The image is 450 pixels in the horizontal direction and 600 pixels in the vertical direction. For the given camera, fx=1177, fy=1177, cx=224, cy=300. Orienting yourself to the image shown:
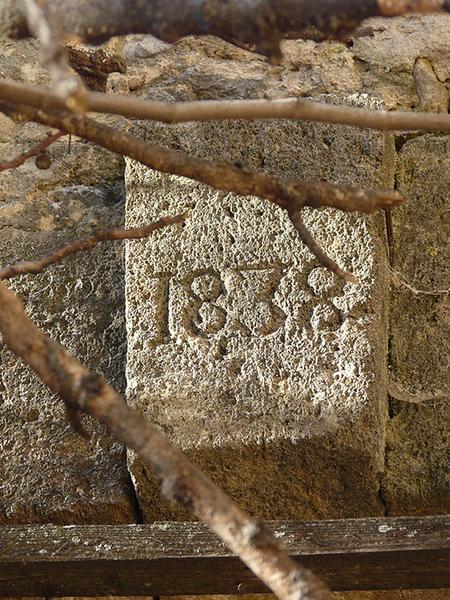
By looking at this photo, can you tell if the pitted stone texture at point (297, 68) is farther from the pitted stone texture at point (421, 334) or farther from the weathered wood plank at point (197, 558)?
the weathered wood plank at point (197, 558)

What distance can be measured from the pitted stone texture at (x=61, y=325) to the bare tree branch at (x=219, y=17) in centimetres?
85

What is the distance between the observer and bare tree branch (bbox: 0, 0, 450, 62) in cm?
121

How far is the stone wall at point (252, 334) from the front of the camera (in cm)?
178

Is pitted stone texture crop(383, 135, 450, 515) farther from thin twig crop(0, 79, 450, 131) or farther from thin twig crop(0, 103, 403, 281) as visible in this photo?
thin twig crop(0, 79, 450, 131)

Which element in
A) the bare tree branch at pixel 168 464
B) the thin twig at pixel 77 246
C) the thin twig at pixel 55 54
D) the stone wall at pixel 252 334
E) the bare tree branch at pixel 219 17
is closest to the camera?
the thin twig at pixel 55 54

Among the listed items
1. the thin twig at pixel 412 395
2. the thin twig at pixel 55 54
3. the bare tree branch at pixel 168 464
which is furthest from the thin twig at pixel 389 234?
the thin twig at pixel 55 54

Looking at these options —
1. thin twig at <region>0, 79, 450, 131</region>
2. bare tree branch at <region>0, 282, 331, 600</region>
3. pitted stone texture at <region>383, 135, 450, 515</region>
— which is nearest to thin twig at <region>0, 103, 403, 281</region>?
thin twig at <region>0, 79, 450, 131</region>

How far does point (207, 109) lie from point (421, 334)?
36.6 inches

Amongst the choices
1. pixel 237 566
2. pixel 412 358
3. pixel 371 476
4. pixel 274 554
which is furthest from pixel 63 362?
pixel 412 358

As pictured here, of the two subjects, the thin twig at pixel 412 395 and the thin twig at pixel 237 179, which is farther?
the thin twig at pixel 412 395

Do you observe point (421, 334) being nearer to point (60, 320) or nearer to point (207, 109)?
point (60, 320)

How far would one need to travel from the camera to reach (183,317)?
190cm

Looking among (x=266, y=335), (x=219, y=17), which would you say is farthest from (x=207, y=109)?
(x=266, y=335)

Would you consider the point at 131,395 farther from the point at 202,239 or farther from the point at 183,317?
the point at 202,239
